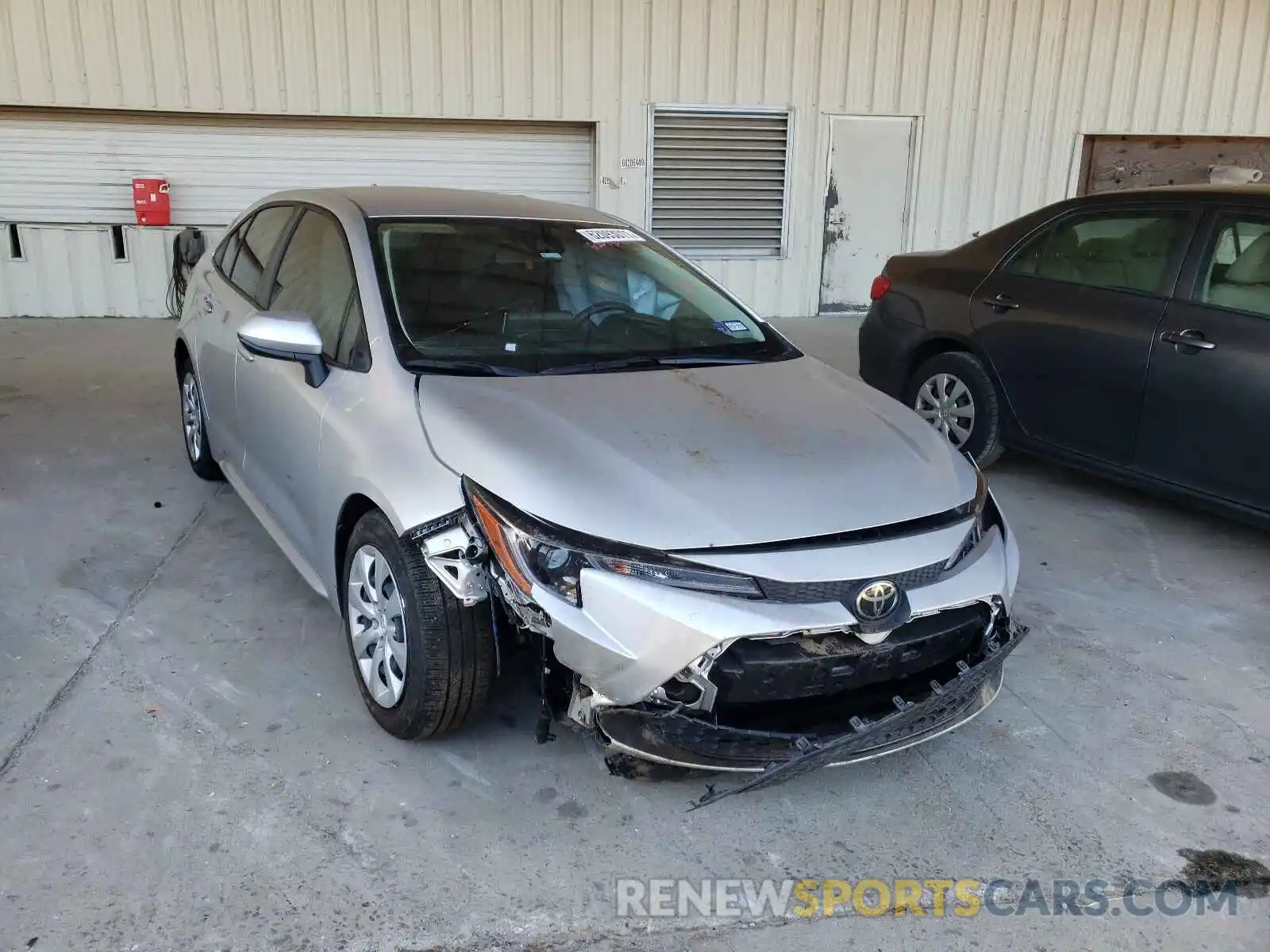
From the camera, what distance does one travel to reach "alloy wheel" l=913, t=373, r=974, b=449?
16.9 ft

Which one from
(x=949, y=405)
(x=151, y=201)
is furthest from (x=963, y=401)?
(x=151, y=201)

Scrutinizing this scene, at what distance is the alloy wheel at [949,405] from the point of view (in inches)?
203

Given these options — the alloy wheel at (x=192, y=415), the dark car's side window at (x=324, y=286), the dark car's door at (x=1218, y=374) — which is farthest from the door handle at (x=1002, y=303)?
the alloy wheel at (x=192, y=415)

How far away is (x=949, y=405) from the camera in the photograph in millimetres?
5270

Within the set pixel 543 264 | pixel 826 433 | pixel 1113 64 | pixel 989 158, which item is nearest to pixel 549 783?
Result: pixel 826 433

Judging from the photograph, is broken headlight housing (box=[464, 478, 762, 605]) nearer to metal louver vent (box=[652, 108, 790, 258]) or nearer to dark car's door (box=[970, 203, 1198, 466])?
dark car's door (box=[970, 203, 1198, 466])

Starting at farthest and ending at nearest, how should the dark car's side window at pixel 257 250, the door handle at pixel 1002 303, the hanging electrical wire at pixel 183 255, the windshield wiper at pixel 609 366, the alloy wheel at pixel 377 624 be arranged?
the hanging electrical wire at pixel 183 255 < the door handle at pixel 1002 303 < the dark car's side window at pixel 257 250 < the windshield wiper at pixel 609 366 < the alloy wheel at pixel 377 624

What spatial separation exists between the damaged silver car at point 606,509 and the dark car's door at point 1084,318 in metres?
1.79

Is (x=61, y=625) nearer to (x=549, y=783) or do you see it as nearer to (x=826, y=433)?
(x=549, y=783)

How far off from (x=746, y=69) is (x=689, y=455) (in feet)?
26.4

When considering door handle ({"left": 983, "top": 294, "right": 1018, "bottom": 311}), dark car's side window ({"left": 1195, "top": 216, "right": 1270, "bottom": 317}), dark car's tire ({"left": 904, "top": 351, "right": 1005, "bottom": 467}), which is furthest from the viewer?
dark car's tire ({"left": 904, "top": 351, "right": 1005, "bottom": 467})

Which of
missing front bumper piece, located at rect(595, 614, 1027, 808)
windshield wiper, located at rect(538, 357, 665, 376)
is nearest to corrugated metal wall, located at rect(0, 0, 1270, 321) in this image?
windshield wiper, located at rect(538, 357, 665, 376)

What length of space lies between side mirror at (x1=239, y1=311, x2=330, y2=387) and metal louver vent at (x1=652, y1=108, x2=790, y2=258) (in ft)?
23.2

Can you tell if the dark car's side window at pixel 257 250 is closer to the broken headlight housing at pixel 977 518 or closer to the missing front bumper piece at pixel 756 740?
the missing front bumper piece at pixel 756 740
